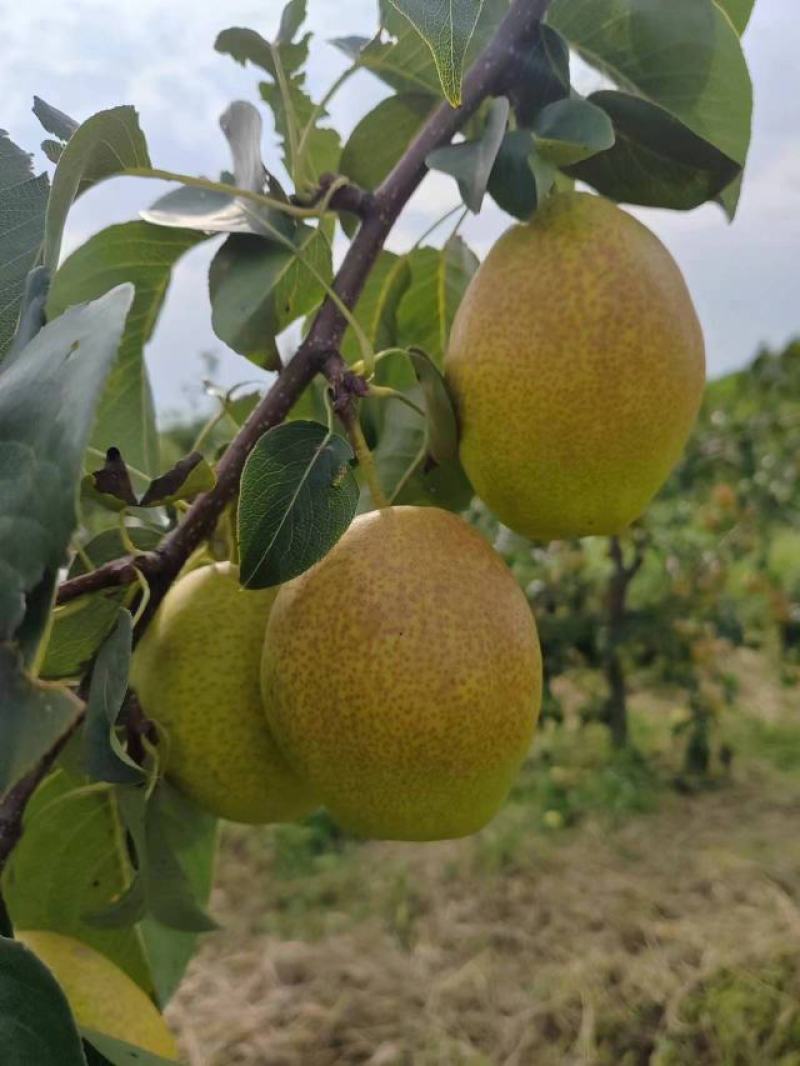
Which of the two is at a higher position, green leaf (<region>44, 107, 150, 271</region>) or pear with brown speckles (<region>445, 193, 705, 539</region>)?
green leaf (<region>44, 107, 150, 271</region>)

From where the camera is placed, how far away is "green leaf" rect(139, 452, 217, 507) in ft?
1.89

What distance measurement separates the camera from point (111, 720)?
493 millimetres

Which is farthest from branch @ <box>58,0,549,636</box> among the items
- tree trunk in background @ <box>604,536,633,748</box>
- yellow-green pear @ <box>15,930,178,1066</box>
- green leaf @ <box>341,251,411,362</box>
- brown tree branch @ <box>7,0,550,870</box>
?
tree trunk in background @ <box>604,536,633,748</box>

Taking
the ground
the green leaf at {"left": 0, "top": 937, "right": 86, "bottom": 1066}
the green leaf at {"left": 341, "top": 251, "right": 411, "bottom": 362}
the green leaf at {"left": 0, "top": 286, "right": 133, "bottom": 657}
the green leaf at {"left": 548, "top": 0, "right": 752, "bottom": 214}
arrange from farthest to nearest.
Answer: the ground, the green leaf at {"left": 341, "top": 251, "right": 411, "bottom": 362}, the green leaf at {"left": 548, "top": 0, "right": 752, "bottom": 214}, the green leaf at {"left": 0, "top": 937, "right": 86, "bottom": 1066}, the green leaf at {"left": 0, "top": 286, "right": 133, "bottom": 657}

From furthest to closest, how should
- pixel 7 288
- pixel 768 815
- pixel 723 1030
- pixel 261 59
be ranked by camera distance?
pixel 768 815 → pixel 723 1030 → pixel 261 59 → pixel 7 288

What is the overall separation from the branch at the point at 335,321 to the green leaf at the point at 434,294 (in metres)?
0.15

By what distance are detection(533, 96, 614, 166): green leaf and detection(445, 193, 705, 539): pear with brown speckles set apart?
0.16ft

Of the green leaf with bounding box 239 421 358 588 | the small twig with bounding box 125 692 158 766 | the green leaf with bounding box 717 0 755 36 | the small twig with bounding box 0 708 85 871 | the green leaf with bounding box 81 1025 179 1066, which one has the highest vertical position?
the green leaf with bounding box 717 0 755 36

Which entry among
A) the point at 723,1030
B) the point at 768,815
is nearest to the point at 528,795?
the point at 768,815

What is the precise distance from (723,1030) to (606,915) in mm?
523

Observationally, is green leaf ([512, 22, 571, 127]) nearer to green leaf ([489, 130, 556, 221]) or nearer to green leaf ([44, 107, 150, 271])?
green leaf ([489, 130, 556, 221])

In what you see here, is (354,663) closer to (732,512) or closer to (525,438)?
(525,438)

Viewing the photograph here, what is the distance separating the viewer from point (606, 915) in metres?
2.08

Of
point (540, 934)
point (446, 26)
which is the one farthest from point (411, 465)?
point (540, 934)
